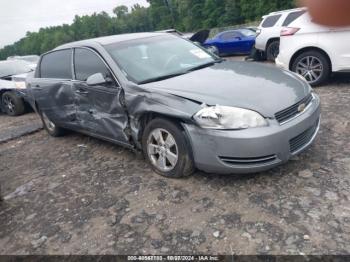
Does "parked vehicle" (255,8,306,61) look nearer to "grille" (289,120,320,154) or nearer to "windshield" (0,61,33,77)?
"windshield" (0,61,33,77)

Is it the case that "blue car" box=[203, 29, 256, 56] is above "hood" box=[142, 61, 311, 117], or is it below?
below

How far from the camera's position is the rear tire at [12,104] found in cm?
852

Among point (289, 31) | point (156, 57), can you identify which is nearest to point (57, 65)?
point (156, 57)

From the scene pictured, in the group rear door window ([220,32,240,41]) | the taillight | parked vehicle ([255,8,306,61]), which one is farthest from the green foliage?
the taillight

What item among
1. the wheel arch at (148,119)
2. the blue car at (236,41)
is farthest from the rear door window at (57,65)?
the blue car at (236,41)

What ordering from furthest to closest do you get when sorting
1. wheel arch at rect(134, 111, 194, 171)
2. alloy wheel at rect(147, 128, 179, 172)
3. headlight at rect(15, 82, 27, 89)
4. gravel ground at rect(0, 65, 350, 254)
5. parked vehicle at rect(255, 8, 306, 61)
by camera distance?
1. parked vehicle at rect(255, 8, 306, 61)
2. headlight at rect(15, 82, 27, 89)
3. alloy wheel at rect(147, 128, 179, 172)
4. wheel arch at rect(134, 111, 194, 171)
5. gravel ground at rect(0, 65, 350, 254)

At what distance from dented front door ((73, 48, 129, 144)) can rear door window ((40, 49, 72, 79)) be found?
0.22 meters

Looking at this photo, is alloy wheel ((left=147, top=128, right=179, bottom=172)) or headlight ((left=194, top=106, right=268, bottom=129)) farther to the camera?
alloy wheel ((left=147, top=128, right=179, bottom=172))

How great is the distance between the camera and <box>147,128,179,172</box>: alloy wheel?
3.53 meters

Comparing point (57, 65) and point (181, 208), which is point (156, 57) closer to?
point (57, 65)

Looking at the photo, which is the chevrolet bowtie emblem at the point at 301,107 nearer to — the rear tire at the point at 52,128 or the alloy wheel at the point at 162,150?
the alloy wheel at the point at 162,150

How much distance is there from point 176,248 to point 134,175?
4.61 ft

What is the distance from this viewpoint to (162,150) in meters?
3.65

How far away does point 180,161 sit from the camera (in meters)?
3.46
